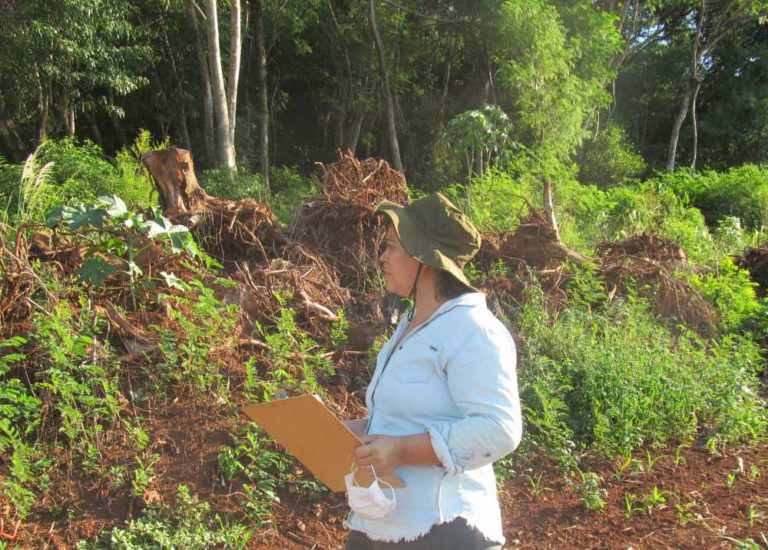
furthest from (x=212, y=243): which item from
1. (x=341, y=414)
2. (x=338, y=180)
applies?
(x=341, y=414)

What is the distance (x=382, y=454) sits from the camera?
66.1 inches

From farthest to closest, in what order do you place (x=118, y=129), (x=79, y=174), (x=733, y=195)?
(x=118, y=129) < (x=733, y=195) < (x=79, y=174)

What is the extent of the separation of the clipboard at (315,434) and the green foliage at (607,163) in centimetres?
1728

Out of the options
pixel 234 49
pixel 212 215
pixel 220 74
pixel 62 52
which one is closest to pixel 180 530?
pixel 212 215

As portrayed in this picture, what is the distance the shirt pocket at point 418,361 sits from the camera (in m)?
1.77

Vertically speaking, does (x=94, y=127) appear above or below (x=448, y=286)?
above

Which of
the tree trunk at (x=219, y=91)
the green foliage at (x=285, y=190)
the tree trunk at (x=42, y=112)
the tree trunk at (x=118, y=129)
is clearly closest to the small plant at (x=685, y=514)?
the green foliage at (x=285, y=190)

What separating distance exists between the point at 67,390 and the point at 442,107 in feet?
49.4

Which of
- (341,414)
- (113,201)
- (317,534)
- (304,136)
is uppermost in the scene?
(304,136)

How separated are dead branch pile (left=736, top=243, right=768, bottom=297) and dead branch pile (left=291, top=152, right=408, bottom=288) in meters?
4.46

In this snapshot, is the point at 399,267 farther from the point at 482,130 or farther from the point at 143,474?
the point at 482,130

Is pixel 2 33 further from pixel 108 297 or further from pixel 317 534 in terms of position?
pixel 317 534

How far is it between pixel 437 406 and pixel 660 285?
16.8 feet

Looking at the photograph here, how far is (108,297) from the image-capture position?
4.49m
